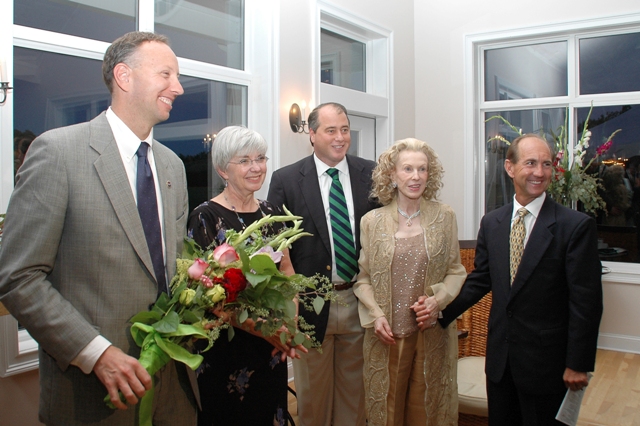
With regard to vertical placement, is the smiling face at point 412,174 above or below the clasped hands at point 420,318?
above

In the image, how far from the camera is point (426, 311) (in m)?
2.29

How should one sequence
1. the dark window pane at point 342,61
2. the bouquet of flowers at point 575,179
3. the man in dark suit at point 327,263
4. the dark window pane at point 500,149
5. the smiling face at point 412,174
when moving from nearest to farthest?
1. the smiling face at point 412,174
2. the man in dark suit at point 327,263
3. the dark window pane at point 342,61
4. the bouquet of flowers at point 575,179
5. the dark window pane at point 500,149

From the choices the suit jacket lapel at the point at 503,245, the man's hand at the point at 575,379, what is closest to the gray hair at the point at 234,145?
the suit jacket lapel at the point at 503,245

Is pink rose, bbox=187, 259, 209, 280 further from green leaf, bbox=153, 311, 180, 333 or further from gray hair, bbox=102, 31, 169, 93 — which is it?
gray hair, bbox=102, 31, 169, 93

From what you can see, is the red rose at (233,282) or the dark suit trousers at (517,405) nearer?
the red rose at (233,282)

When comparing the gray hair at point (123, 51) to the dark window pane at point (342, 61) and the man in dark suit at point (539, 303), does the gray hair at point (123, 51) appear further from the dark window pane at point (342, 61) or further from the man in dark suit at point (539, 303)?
the dark window pane at point (342, 61)

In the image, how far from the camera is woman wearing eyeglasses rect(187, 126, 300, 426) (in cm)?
191

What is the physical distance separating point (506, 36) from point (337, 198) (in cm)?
371

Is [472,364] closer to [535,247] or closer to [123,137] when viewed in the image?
[535,247]

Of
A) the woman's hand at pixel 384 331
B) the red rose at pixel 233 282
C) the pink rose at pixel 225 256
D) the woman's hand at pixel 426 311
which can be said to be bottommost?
the woman's hand at pixel 384 331

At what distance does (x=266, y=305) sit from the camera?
58.1 inches

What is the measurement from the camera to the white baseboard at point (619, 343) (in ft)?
16.6

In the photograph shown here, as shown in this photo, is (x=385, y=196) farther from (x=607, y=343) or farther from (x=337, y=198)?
(x=607, y=343)

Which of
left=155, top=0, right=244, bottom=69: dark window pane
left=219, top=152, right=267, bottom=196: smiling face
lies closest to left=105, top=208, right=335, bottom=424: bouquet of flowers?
left=219, top=152, right=267, bottom=196: smiling face
